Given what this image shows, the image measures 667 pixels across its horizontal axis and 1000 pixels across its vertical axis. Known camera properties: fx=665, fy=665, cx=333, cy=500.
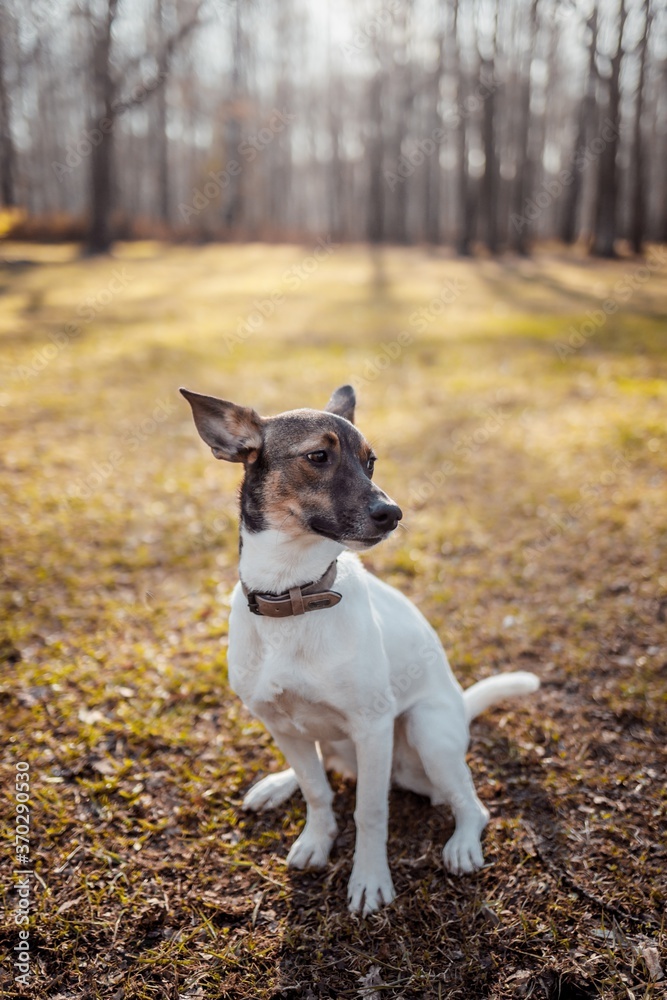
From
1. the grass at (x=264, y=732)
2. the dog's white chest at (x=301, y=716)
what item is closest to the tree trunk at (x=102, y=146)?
the grass at (x=264, y=732)

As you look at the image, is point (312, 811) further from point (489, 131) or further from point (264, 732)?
point (489, 131)

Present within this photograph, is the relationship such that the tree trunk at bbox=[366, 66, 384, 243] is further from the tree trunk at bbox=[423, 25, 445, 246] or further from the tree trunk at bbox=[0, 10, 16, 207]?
the tree trunk at bbox=[0, 10, 16, 207]

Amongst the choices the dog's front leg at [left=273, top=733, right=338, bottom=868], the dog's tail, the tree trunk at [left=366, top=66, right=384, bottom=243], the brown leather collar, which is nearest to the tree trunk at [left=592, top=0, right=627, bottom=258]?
the tree trunk at [left=366, top=66, right=384, bottom=243]

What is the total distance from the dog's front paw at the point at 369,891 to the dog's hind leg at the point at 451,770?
34cm

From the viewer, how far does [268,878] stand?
3.10m

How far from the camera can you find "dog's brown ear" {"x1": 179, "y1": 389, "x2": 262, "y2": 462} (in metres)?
2.75

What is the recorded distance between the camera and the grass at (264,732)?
2764mm

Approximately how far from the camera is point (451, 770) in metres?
3.02

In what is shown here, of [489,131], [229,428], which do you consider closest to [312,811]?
[229,428]

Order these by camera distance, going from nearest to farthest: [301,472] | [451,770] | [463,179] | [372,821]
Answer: [301,472] < [372,821] < [451,770] < [463,179]

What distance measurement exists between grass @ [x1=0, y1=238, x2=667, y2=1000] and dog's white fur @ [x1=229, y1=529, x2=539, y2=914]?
0.61 ft

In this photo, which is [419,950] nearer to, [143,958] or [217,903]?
[217,903]

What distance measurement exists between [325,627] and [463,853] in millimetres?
1358

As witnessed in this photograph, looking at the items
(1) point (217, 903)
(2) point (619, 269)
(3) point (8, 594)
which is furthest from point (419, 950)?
(2) point (619, 269)
